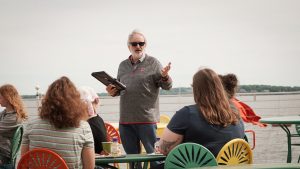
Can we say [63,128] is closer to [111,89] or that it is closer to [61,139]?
[61,139]

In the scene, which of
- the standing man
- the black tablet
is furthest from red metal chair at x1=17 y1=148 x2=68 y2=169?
the standing man

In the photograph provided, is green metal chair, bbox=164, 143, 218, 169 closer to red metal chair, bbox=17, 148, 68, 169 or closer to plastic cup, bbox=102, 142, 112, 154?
Result: red metal chair, bbox=17, 148, 68, 169

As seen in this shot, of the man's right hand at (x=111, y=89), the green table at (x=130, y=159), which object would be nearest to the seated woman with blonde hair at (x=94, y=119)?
the green table at (x=130, y=159)

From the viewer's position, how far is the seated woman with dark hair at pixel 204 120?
4.21 metres

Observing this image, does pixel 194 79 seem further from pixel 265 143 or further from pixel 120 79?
pixel 265 143

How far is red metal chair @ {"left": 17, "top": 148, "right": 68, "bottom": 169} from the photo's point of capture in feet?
12.7

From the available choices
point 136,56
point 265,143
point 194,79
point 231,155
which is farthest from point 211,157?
point 265,143

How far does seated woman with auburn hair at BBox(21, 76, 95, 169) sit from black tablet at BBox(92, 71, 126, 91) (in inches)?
57.6

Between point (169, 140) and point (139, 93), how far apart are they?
1841mm

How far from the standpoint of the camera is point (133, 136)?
19.6 feet

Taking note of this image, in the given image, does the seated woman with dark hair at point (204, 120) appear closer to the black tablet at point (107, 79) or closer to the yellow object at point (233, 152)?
the yellow object at point (233, 152)

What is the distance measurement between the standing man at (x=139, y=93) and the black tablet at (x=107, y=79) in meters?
0.08

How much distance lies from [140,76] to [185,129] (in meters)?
1.95

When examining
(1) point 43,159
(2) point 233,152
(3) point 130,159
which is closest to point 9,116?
(3) point 130,159
